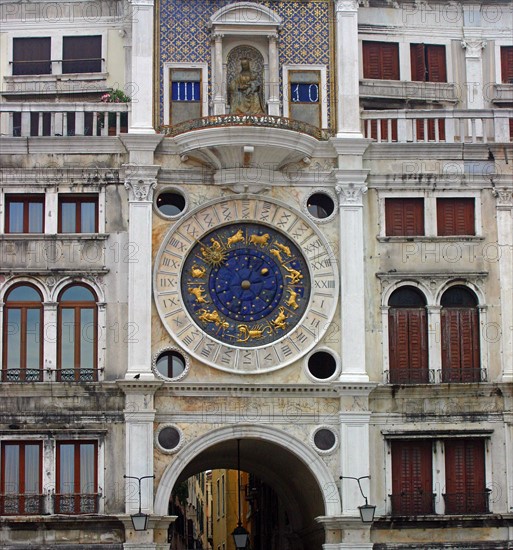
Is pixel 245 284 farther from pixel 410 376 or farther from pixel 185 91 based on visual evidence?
pixel 185 91

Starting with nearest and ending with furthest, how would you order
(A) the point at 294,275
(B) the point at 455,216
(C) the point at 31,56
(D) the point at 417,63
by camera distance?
(A) the point at 294,275
(B) the point at 455,216
(C) the point at 31,56
(D) the point at 417,63

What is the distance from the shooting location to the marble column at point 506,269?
38.9 meters

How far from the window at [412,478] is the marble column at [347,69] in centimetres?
788

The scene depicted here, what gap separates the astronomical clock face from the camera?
3844 cm

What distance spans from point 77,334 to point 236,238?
15.0 feet

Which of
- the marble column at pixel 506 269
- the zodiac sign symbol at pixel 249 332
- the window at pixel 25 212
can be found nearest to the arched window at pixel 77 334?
the window at pixel 25 212

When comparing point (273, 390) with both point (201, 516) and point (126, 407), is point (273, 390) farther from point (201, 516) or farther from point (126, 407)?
point (201, 516)

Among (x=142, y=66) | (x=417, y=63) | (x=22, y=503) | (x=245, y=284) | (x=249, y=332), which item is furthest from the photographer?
(x=417, y=63)

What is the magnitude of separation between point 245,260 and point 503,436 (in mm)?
7638

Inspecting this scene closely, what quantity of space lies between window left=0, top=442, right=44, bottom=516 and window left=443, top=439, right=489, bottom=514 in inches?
385

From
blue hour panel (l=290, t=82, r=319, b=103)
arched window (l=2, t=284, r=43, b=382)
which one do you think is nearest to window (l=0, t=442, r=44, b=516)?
arched window (l=2, t=284, r=43, b=382)

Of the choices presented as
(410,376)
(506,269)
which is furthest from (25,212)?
(506,269)

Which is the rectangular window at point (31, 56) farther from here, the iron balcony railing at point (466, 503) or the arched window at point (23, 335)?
the iron balcony railing at point (466, 503)

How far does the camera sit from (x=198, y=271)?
38.9 meters
